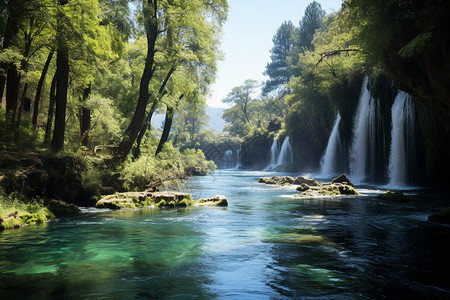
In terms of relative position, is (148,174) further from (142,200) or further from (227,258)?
(227,258)

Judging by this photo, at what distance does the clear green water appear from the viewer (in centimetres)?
486

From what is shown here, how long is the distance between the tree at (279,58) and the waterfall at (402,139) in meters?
51.8

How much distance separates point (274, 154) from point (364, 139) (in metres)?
33.0

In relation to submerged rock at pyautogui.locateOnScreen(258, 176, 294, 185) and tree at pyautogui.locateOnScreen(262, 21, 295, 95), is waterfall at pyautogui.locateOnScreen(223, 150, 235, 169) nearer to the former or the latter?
tree at pyautogui.locateOnScreen(262, 21, 295, 95)

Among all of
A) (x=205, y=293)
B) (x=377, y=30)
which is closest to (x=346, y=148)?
(x=377, y=30)

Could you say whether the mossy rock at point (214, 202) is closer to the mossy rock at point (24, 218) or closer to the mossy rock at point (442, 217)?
the mossy rock at point (24, 218)

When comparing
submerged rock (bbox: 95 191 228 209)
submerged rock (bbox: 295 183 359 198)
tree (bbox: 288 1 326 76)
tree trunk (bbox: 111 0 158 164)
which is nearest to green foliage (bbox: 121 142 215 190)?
tree trunk (bbox: 111 0 158 164)

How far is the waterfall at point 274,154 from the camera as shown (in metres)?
60.1

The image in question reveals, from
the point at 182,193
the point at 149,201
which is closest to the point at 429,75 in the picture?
the point at 182,193

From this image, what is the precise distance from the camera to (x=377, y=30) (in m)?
12.4

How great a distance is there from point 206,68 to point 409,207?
1318 cm

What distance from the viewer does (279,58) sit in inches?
2980

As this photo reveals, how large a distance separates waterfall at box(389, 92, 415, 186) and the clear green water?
12588mm

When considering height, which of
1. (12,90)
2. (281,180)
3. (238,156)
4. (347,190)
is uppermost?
(238,156)
